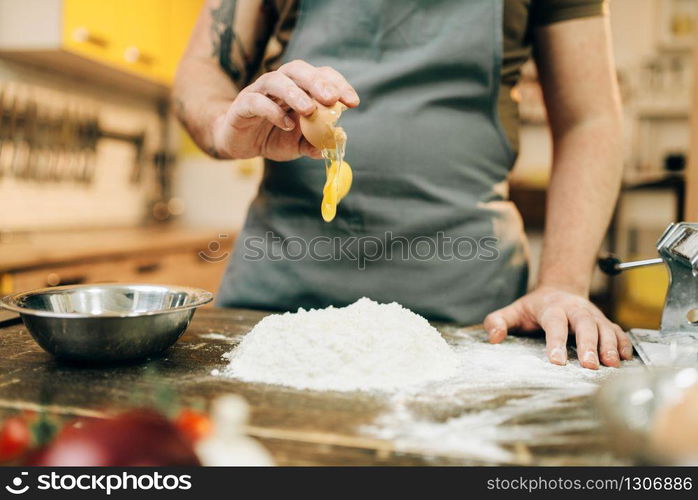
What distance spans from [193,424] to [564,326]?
546 millimetres

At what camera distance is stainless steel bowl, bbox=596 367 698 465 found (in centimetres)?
49

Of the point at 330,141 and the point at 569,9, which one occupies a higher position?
the point at 569,9

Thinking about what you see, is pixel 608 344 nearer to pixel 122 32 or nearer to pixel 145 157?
pixel 122 32

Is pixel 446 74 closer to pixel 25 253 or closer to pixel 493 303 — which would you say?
pixel 493 303

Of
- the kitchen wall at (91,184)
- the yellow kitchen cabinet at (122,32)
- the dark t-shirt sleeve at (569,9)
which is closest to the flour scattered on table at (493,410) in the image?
the dark t-shirt sleeve at (569,9)

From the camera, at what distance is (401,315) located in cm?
82

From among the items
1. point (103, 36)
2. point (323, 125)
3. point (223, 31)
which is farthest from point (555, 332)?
point (103, 36)

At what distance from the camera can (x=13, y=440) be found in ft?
1.60

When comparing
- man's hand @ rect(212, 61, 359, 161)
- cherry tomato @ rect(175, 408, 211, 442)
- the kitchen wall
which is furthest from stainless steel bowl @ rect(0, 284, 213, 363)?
the kitchen wall

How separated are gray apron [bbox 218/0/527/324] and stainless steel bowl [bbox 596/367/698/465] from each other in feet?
1.91

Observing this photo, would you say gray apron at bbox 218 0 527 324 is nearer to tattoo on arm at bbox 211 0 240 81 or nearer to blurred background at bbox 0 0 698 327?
tattoo on arm at bbox 211 0 240 81

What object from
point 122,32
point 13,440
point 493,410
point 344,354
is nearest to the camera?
point 13,440
